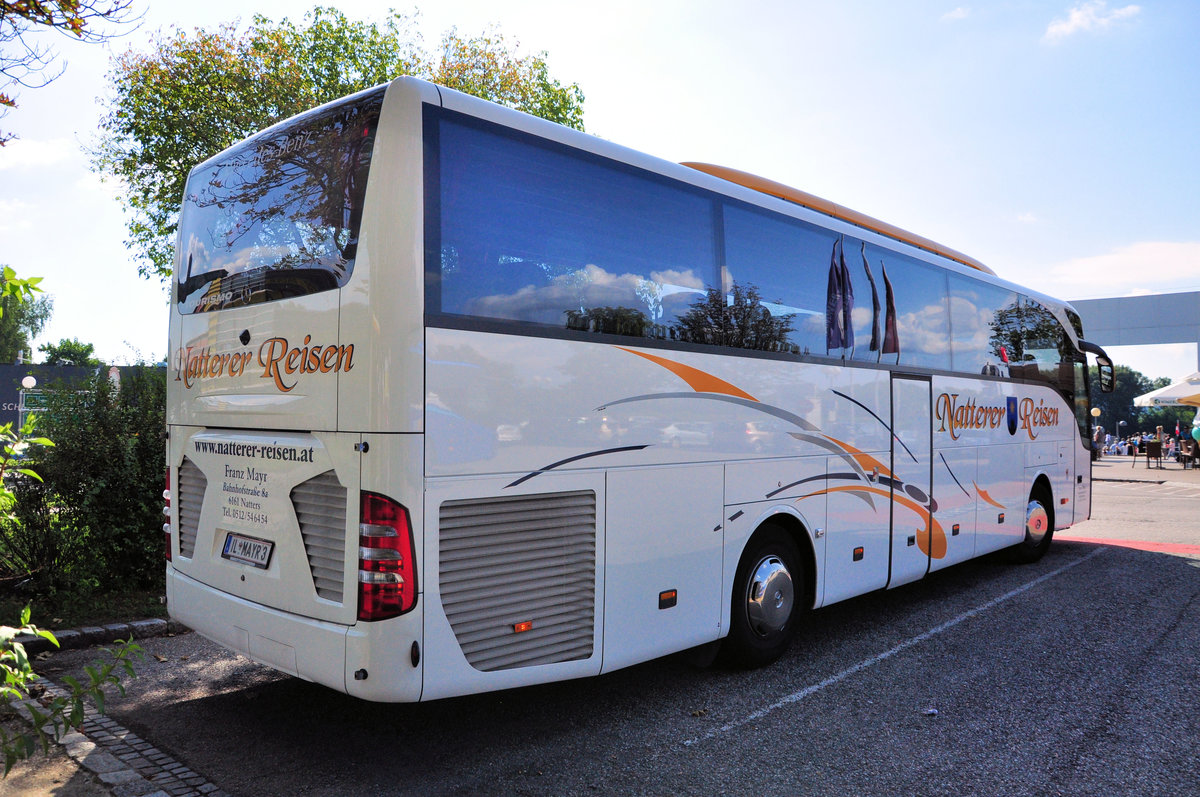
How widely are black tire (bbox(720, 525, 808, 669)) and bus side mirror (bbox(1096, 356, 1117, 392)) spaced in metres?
8.15

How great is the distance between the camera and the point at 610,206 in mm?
4832

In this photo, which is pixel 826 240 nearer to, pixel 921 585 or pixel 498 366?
pixel 498 366

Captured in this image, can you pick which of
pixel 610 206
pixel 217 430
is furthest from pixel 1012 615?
pixel 217 430

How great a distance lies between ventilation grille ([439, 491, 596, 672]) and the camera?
12.8 ft

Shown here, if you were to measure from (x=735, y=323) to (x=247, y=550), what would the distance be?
3.41m

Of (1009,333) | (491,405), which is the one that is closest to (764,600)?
(491,405)

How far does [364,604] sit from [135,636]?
374cm

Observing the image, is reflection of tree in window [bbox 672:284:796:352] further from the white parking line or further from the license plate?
the license plate

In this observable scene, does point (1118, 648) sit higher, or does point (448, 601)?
point (448, 601)

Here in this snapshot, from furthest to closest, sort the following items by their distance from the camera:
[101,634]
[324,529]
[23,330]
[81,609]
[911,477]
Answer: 1. [23,330]
2. [911,477]
3. [81,609]
4. [101,634]
5. [324,529]

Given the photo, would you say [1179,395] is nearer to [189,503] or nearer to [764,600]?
[764,600]

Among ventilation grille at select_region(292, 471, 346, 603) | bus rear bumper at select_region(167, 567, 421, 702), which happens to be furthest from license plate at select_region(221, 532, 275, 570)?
ventilation grille at select_region(292, 471, 346, 603)

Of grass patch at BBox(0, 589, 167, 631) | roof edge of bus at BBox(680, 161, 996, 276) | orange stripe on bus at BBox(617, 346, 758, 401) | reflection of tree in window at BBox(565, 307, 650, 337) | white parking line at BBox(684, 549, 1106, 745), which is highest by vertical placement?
roof edge of bus at BBox(680, 161, 996, 276)

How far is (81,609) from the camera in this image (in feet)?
21.7
